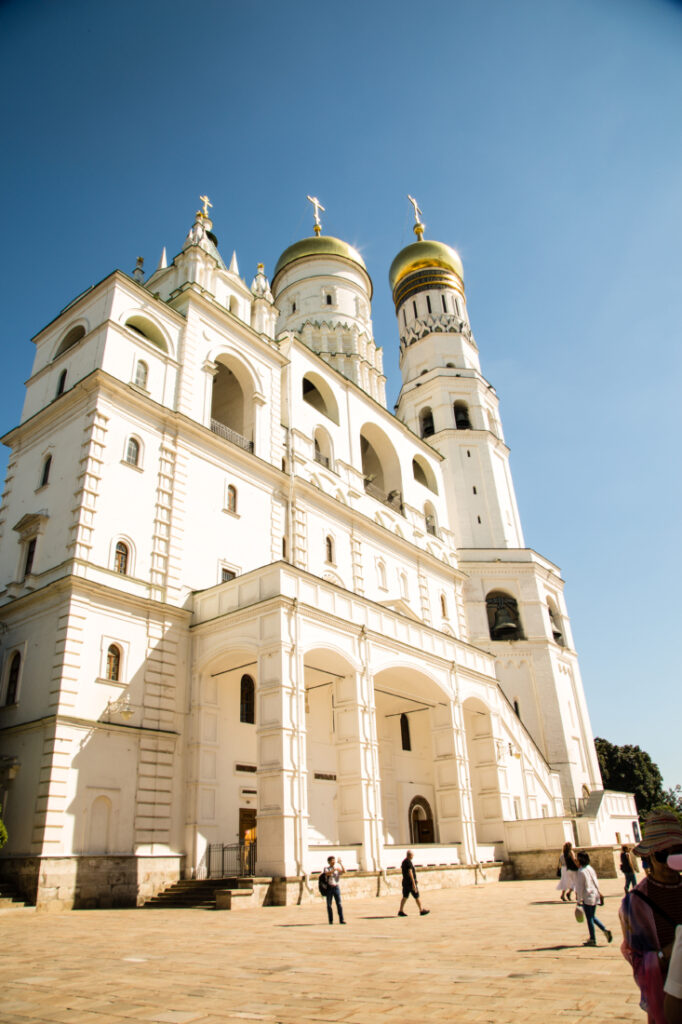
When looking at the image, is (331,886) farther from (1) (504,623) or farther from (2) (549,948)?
(1) (504,623)

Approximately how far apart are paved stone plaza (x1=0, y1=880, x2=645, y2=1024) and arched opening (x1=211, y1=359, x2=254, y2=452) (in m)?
15.9

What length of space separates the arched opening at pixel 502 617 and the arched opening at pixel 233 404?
16.7m

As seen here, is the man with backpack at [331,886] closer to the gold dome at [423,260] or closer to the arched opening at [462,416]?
the arched opening at [462,416]

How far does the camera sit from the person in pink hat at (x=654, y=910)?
10.9 ft

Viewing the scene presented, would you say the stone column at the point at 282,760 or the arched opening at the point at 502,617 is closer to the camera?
the stone column at the point at 282,760

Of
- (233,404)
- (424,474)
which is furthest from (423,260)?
(233,404)

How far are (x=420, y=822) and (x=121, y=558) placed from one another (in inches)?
605

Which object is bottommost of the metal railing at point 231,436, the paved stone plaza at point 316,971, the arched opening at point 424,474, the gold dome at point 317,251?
the paved stone plaza at point 316,971

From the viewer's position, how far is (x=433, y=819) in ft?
86.0

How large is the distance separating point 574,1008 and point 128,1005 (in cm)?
369

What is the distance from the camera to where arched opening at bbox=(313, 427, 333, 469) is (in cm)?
2919

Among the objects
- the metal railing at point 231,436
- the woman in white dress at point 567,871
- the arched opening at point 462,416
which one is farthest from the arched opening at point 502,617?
the woman in white dress at point 567,871

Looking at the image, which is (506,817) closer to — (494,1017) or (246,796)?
(246,796)

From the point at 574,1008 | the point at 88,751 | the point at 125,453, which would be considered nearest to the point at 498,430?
the point at 125,453
